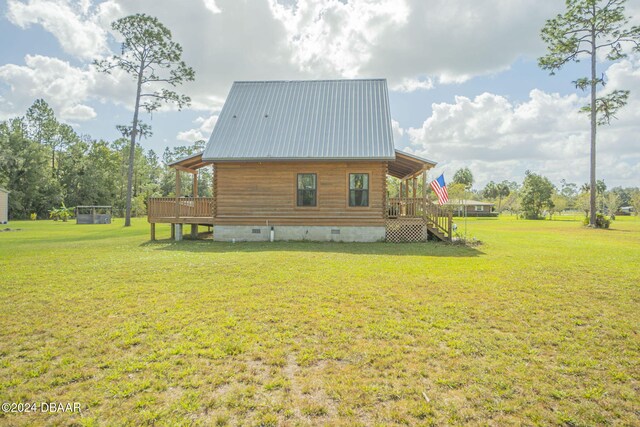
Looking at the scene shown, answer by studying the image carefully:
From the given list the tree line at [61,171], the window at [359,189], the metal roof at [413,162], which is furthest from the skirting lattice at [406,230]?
the tree line at [61,171]

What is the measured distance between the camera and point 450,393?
3.44 m

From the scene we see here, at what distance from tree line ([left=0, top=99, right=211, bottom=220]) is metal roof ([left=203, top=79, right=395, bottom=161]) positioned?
28.3m

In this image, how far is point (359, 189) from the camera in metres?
16.2

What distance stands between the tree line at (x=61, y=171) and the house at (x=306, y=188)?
2940cm

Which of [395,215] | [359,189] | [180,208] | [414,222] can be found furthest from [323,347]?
[180,208]

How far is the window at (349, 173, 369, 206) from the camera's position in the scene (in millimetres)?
16188

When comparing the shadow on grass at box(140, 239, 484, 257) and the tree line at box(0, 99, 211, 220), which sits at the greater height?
the tree line at box(0, 99, 211, 220)

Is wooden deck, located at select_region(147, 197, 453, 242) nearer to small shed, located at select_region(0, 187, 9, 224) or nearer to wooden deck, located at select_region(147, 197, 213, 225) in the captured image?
wooden deck, located at select_region(147, 197, 213, 225)

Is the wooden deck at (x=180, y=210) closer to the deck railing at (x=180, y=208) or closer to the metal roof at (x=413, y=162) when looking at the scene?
the deck railing at (x=180, y=208)

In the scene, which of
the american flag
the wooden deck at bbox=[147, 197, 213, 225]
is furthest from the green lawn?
the wooden deck at bbox=[147, 197, 213, 225]

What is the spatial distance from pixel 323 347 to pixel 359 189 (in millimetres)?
12276

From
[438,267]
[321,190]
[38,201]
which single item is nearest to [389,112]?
[321,190]

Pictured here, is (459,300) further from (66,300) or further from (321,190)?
(321,190)

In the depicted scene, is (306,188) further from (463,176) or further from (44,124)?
(463,176)
